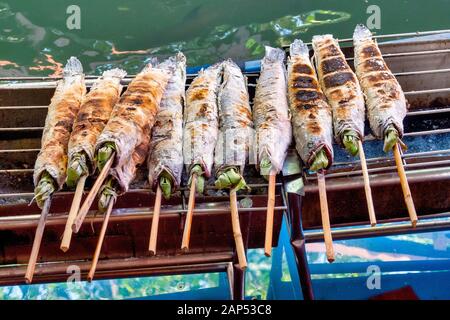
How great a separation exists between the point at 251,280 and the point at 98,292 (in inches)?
49.7

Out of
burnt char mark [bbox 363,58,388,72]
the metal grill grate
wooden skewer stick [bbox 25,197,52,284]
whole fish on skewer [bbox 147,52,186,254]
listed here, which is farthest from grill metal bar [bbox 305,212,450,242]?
wooden skewer stick [bbox 25,197,52,284]

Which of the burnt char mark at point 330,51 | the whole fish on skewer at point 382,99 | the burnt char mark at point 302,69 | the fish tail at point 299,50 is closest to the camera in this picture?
the whole fish on skewer at point 382,99

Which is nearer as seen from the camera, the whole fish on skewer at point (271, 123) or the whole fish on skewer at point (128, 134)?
the whole fish on skewer at point (128, 134)

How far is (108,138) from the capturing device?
2709mm

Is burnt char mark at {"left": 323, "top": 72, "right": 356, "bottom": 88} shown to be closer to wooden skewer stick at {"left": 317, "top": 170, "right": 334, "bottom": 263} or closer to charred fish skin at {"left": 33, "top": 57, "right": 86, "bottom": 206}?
wooden skewer stick at {"left": 317, "top": 170, "right": 334, "bottom": 263}

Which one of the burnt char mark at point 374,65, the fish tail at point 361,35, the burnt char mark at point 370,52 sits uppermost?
the fish tail at point 361,35

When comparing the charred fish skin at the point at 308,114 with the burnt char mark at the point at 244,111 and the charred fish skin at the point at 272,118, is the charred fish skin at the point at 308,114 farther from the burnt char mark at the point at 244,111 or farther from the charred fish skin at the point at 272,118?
the burnt char mark at the point at 244,111

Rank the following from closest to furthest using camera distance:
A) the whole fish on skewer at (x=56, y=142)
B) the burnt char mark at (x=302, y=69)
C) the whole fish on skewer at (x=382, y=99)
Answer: the whole fish on skewer at (x=56, y=142)
the whole fish on skewer at (x=382, y=99)
the burnt char mark at (x=302, y=69)

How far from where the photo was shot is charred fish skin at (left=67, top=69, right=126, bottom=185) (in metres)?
2.76

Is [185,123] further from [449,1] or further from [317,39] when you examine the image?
[449,1]

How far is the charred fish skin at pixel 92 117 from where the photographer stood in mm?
2756

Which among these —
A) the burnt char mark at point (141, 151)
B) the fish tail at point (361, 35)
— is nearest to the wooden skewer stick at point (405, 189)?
the fish tail at point (361, 35)

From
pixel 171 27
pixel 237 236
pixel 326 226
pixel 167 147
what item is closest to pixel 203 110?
pixel 167 147

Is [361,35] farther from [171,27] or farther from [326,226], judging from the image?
[171,27]
